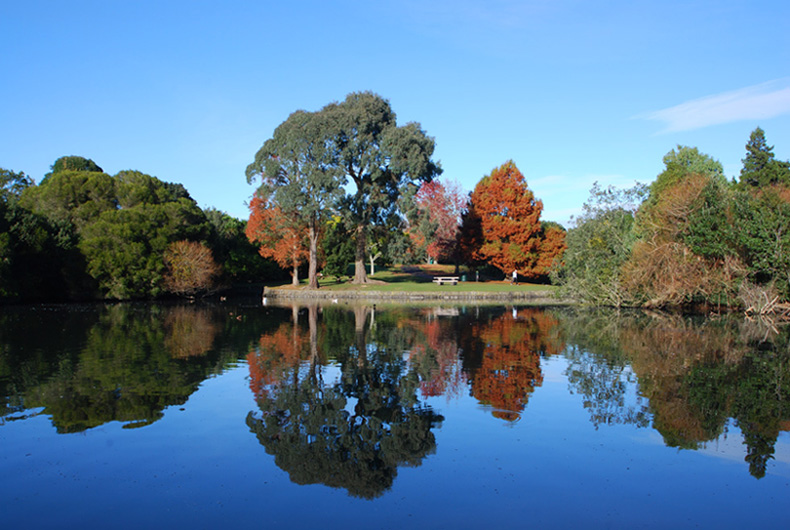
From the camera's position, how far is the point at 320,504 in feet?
22.5

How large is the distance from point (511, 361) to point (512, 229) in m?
38.7

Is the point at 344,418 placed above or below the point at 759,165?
below

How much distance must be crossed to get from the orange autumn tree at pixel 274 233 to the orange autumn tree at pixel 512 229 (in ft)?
52.7

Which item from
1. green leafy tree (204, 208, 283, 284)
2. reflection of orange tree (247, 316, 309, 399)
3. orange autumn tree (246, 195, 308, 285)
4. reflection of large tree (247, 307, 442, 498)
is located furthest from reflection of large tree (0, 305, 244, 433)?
green leafy tree (204, 208, 283, 284)

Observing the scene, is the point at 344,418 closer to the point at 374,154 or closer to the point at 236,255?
the point at 374,154

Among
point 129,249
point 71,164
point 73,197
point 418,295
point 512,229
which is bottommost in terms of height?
point 418,295

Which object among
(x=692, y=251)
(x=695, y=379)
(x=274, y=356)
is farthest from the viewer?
(x=692, y=251)

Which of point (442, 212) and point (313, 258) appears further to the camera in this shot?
point (442, 212)

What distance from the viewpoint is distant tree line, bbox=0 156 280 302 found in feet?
135

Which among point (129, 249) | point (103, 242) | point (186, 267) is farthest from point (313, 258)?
point (103, 242)

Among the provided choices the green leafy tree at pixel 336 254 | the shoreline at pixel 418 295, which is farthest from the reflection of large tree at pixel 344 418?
the green leafy tree at pixel 336 254

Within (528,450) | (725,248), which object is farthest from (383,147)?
(528,450)

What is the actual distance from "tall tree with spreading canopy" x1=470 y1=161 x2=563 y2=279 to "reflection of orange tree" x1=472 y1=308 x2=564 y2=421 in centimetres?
2603

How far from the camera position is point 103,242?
44.8m
